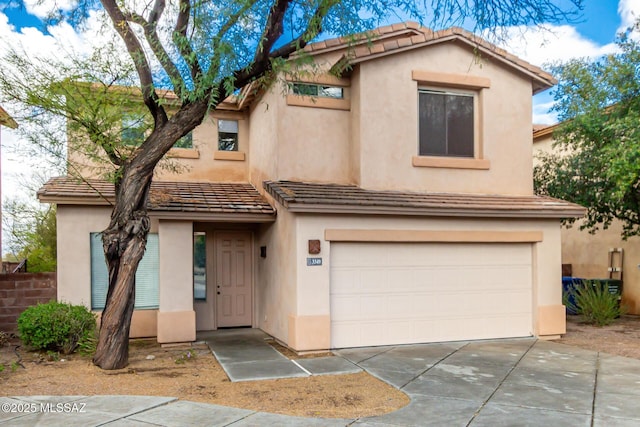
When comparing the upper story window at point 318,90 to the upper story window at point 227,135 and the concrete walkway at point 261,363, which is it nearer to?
the upper story window at point 227,135

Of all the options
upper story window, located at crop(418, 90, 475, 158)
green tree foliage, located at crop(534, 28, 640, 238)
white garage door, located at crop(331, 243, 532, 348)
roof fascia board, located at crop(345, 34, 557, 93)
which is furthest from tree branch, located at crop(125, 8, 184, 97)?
green tree foliage, located at crop(534, 28, 640, 238)

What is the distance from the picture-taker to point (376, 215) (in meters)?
10.3

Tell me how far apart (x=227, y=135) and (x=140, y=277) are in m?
4.27

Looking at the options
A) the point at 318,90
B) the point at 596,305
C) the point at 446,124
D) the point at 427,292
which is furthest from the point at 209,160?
the point at 596,305

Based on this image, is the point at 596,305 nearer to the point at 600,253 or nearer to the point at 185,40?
the point at 600,253

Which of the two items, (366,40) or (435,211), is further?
(366,40)

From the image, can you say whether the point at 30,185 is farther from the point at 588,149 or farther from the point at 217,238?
the point at 588,149

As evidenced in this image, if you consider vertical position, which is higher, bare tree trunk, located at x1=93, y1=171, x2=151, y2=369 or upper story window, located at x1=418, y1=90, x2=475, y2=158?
upper story window, located at x1=418, y1=90, x2=475, y2=158

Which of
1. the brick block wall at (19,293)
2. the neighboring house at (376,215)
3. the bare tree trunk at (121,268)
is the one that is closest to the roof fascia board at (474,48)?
the neighboring house at (376,215)

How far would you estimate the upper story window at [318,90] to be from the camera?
11.0 m

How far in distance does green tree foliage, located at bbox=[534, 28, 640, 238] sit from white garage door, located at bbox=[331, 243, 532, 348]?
2.98 m

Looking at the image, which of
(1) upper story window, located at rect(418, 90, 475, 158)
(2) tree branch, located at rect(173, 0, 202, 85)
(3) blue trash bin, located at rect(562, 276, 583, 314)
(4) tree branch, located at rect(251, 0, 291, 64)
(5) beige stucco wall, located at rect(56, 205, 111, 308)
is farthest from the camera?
(3) blue trash bin, located at rect(562, 276, 583, 314)

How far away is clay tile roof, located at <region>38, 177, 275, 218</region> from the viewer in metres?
10.6

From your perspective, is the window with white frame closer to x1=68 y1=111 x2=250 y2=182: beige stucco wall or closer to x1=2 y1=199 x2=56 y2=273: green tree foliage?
x1=68 y1=111 x2=250 y2=182: beige stucco wall
